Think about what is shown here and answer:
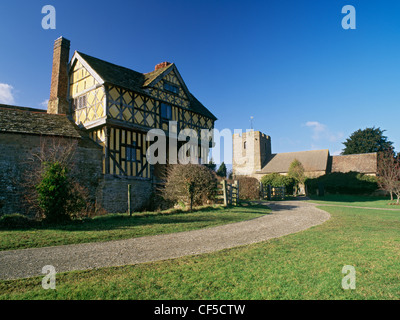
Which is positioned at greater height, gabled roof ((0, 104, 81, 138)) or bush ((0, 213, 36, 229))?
gabled roof ((0, 104, 81, 138))

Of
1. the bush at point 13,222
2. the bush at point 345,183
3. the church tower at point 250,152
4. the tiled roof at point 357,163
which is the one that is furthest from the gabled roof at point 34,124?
the tiled roof at point 357,163

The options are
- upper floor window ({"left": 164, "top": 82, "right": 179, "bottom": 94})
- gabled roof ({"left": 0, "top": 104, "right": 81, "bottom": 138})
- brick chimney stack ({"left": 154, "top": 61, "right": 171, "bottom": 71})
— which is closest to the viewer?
gabled roof ({"left": 0, "top": 104, "right": 81, "bottom": 138})

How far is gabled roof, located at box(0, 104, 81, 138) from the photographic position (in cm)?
1256

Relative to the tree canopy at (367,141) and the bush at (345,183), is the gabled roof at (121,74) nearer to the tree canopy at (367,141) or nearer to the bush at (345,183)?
the bush at (345,183)

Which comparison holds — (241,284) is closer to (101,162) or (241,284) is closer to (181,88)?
(101,162)

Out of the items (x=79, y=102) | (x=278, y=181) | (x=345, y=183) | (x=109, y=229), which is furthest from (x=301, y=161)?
(x=109, y=229)

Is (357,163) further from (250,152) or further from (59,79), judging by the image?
(59,79)

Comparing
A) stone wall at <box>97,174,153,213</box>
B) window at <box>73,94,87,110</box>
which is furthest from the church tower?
window at <box>73,94,87,110</box>

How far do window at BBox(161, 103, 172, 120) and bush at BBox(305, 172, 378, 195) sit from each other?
2147 centimetres

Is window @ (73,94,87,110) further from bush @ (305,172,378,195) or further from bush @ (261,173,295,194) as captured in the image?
bush @ (305,172,378,195)

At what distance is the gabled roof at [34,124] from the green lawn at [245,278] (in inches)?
427
